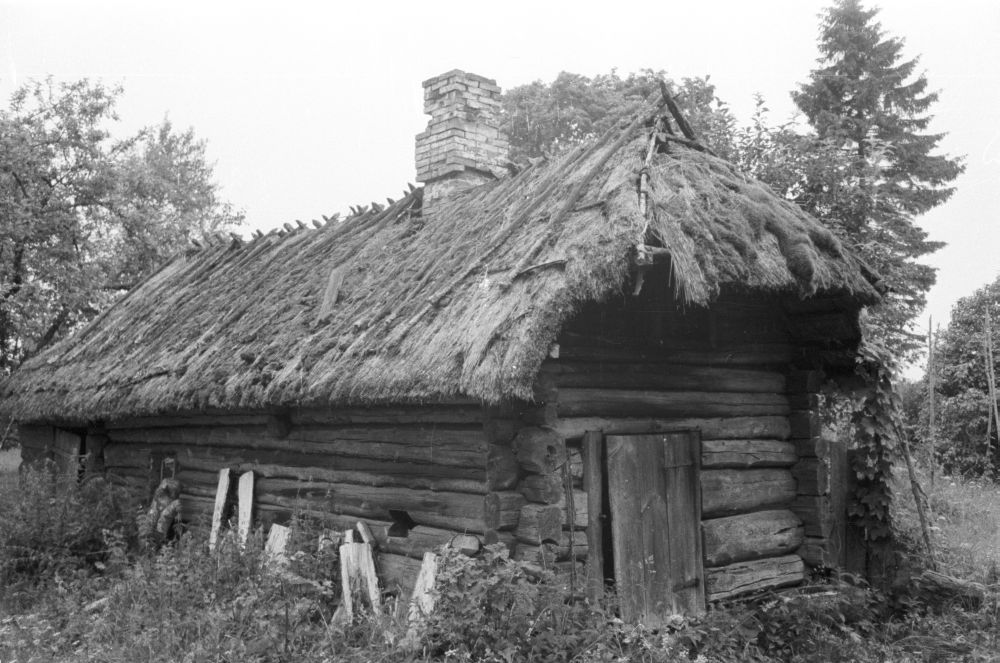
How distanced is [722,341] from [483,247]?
1999mm

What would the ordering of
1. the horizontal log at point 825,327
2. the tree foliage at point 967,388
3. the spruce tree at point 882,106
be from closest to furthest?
the horizontal log at point 825,327
the tree foliage at point 967,388
the spruce tree at point 882,106

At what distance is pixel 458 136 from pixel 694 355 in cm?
420

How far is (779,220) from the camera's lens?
698 cm

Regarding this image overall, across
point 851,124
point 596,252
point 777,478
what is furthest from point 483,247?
point 851,124

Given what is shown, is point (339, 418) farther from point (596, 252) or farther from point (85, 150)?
point (85, 150)

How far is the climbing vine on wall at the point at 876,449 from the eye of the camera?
8.09 metres

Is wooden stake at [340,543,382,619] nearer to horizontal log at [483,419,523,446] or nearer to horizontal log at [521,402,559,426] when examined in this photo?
horizontal log at [483,419,523,446]

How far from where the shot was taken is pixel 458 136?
1020 centimetres

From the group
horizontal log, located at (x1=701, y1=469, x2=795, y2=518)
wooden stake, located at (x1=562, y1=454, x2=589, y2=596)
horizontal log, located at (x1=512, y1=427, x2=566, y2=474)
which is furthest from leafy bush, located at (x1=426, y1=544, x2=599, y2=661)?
horizontal log, located at (x1=701, y1=469, x2=795, y2=518)

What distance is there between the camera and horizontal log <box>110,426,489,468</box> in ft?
21.5

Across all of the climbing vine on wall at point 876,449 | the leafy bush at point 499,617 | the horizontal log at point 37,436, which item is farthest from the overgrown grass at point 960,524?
the horizontal log at point 37,436

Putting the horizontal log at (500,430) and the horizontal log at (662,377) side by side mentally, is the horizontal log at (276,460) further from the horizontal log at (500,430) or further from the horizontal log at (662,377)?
the horizontal log at (662,377)

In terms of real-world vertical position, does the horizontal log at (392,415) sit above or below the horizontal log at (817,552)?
above

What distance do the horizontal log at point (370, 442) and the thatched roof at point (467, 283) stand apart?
1.94 ft
